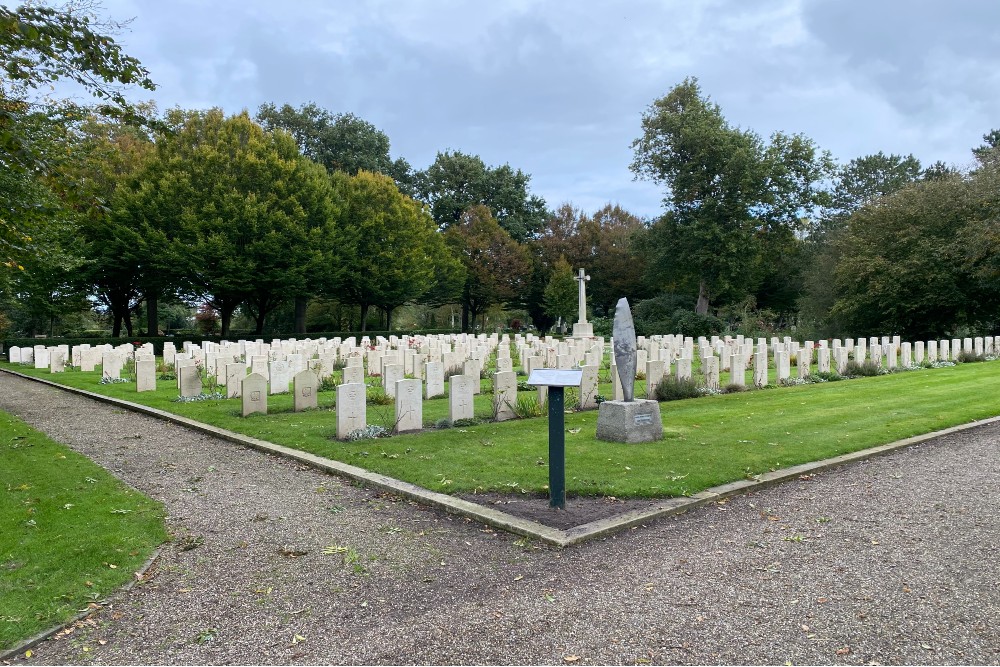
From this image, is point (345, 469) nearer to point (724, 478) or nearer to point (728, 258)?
point (724, 478)

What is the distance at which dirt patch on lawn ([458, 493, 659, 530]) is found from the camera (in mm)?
5066

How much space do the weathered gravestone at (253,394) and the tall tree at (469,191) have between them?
45424 millimetres

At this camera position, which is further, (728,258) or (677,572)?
(728,258)

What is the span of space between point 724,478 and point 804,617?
9.42 feet

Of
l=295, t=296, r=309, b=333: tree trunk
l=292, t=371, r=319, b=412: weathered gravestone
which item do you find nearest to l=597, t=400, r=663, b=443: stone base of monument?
l=292, t=371, r=319, b=412: weathered gravestone

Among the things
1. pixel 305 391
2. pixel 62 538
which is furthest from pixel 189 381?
pixel 62 538

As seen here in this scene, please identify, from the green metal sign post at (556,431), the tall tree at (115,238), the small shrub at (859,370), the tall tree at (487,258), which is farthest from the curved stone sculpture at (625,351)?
the tall tree at (487,258)

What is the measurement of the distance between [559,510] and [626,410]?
285 cm

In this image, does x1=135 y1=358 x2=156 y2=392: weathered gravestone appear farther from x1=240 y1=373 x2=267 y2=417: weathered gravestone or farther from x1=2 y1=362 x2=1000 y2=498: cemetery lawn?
x1=240 y1=373 x2=267 y2=417: weathered gravestone

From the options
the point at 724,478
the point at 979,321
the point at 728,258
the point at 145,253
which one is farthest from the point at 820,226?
the point at 724,478

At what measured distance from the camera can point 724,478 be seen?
20.4 ft

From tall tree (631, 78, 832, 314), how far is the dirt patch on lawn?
35547 millimetres

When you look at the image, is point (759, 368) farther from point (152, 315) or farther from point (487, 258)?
point (487, 258)

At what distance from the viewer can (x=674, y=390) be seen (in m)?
12.7
